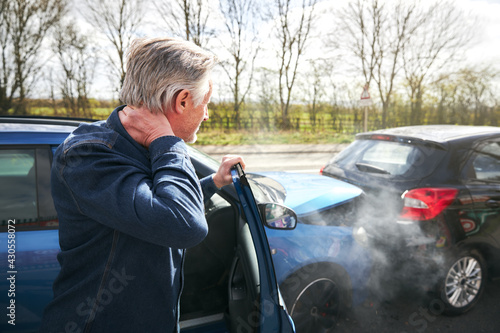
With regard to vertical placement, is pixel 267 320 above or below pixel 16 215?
below

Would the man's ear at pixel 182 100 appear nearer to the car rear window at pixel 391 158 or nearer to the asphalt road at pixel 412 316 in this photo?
the asphalt road at pixel 412 316

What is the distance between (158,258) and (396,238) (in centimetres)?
239

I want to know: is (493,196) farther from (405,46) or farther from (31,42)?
(405,46)

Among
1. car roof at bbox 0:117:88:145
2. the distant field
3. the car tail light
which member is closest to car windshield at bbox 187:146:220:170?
car roof at bbox 0:117:88:145

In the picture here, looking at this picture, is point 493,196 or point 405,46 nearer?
point 493,196

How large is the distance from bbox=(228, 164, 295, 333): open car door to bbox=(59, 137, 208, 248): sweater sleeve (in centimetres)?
39

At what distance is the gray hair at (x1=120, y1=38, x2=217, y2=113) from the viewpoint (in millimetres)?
969

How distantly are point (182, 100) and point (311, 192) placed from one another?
5.70 feet

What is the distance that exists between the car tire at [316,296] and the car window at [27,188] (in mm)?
1486

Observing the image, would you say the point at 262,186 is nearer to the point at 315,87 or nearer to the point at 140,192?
the point at 140,192

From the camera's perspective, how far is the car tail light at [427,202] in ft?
8.93

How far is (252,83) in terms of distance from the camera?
18.9 meters

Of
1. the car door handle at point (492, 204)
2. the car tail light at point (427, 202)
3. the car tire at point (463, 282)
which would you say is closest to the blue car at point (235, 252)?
the car tail light at point (427, 202)

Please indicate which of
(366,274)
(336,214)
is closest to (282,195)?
(336,214)
